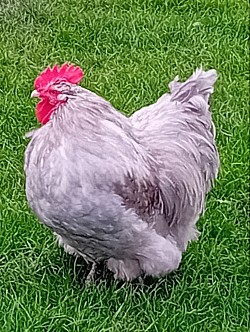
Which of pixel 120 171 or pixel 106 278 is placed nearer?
pixel 120 171

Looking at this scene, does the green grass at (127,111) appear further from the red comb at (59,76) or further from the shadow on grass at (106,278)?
the red comb at (59,76)

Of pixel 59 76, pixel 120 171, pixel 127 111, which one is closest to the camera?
pixel 120 171

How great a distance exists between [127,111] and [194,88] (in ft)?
4.15

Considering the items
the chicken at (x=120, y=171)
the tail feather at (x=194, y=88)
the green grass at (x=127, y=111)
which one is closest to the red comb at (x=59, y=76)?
the chicken at (x=120, y=171)

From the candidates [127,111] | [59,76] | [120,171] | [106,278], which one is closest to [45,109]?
[59,76]

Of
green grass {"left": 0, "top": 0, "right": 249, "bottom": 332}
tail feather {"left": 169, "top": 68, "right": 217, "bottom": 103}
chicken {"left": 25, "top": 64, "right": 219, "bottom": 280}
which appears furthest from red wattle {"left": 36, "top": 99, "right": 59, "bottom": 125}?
green grass {"left": 0, "top": 0, "right": 249, "bottom": 332}

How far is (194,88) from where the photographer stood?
139 inches

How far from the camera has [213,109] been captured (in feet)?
16.2

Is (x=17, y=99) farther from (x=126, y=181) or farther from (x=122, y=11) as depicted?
(x=126, y=181)

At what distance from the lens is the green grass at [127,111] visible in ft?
11.2

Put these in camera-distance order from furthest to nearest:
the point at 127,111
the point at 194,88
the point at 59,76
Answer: the point at 127,111, the point at 194,88, the point at 59,76

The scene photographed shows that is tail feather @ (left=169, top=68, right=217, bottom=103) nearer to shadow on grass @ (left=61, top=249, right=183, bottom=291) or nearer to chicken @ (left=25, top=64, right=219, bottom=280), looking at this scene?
chicken @ (left=25, top=64, right=219, bottom=280)

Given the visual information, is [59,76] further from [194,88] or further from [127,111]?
[127,111]

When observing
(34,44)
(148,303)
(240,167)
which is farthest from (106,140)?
(34,44)
